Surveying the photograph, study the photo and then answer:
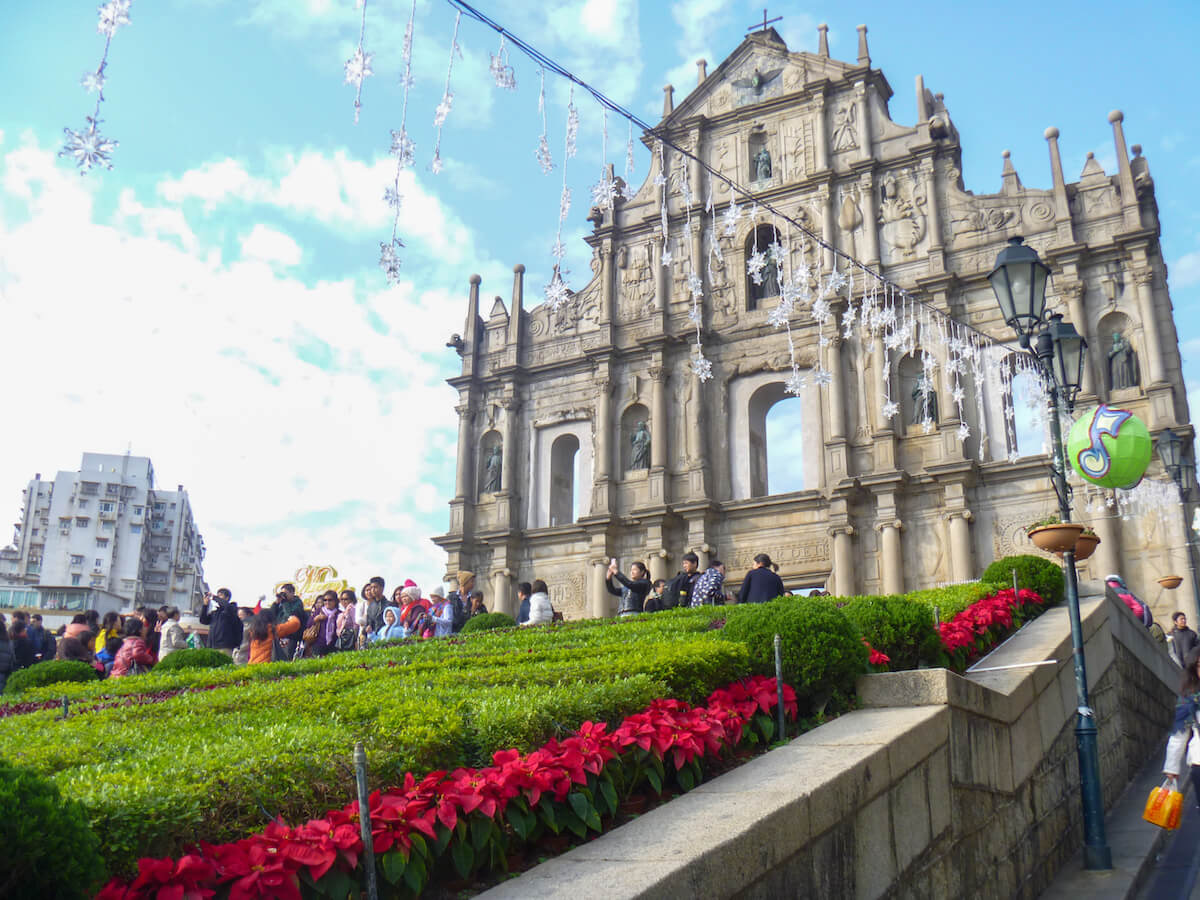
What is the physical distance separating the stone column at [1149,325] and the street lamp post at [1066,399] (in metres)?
11.8

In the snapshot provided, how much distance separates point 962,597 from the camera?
11.5m

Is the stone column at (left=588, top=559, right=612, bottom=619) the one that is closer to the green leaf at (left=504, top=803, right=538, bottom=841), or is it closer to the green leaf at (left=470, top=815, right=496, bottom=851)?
the green leaf at (left=504, top=803, right=538, bottom=841)

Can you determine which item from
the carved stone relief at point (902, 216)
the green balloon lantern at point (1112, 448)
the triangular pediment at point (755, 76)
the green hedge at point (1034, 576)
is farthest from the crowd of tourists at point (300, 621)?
the triangular pediment at point (755, 76)

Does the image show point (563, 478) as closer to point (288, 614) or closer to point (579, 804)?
point (288, 614)

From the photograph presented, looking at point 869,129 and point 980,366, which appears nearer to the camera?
point 980,366

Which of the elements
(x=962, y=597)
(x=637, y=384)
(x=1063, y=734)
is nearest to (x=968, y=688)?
(x=1063, y=734)

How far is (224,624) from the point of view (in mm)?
15000

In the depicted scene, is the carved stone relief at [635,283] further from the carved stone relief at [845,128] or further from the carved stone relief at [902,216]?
the carved stone relief at [902,216]

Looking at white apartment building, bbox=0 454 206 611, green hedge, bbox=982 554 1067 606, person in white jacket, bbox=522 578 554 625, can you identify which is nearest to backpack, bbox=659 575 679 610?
person in white jacket, bbox=522 578 554 625

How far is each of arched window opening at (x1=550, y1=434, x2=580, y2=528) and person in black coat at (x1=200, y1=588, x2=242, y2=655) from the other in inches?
519

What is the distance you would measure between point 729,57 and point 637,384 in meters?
9.74

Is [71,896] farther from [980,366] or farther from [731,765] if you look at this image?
[980,366]

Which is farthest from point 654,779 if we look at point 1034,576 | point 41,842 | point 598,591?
point 598,591

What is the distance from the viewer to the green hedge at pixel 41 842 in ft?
9.49
